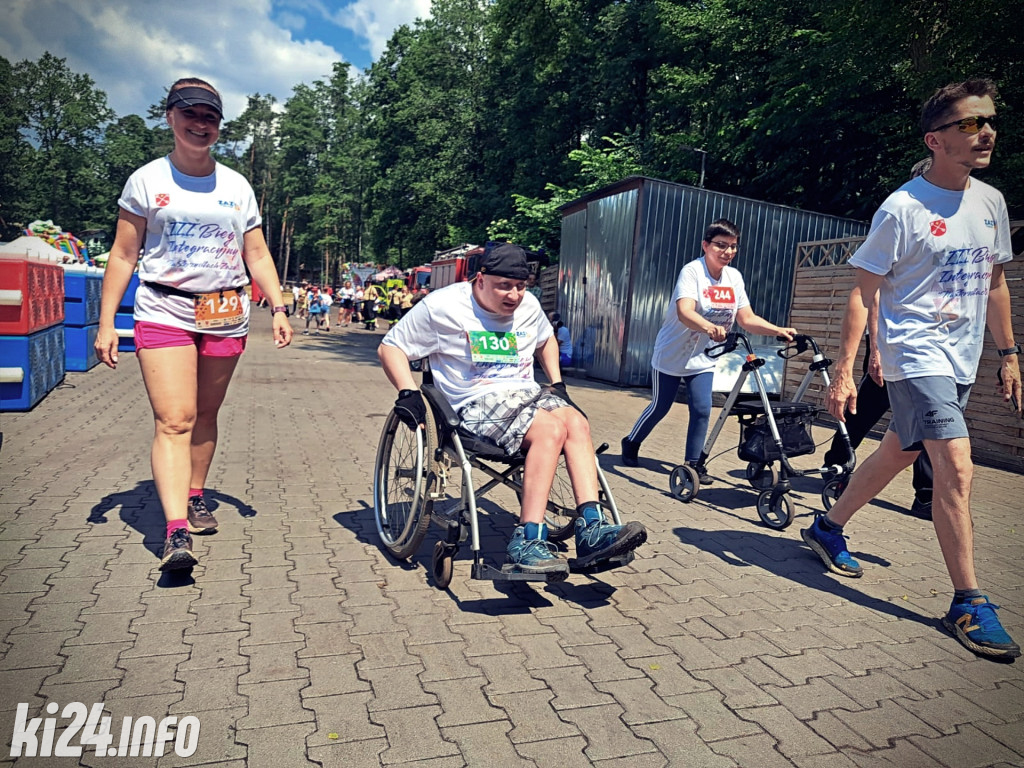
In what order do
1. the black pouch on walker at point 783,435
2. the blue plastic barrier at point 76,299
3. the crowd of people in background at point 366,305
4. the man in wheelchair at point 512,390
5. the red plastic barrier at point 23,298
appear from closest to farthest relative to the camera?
the man in wheelchair at point 512,390 < the black pouch on walker at point 783,435 < the red plastic barrier at point 23,298 < the blue plastic barrier at point 76,299 < the crowd of people in background at point 366,305

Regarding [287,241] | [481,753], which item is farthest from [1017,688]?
[287,241]

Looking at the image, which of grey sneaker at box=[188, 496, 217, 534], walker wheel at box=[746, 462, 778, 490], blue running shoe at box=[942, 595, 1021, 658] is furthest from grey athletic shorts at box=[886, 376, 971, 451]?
grey sneaker at box=[188, 496, 217, 534]

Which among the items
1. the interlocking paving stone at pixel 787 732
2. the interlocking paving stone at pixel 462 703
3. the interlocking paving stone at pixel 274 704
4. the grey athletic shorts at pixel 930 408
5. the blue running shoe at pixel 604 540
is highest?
the grey athletic shorts at pixel 930 408

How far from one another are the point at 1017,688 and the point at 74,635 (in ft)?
11.5

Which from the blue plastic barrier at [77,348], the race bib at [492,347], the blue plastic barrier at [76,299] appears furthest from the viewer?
the blue plastic barrier at [77,348]

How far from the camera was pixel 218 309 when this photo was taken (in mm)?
3799

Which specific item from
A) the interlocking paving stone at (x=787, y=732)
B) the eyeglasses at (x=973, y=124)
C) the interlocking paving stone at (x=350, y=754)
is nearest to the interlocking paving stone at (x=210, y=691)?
the interlocking paving stone at (x=350, y=754)

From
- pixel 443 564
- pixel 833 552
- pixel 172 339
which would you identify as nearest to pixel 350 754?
pixel 443 564

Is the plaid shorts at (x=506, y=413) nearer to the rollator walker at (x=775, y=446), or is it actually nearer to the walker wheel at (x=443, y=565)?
the walker wheel at (x=443, y=565)

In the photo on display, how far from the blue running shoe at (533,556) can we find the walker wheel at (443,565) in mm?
324

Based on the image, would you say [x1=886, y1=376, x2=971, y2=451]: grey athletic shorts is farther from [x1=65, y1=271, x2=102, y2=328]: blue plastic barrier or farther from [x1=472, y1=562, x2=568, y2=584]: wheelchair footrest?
[x1=65, y1=271, x2=102, y2=328]: blue plastic barrier

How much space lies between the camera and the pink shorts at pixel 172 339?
11.9 ft

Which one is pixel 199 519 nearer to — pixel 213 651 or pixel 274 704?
pixel 213 651

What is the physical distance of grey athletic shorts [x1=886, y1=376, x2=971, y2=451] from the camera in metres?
3.27
